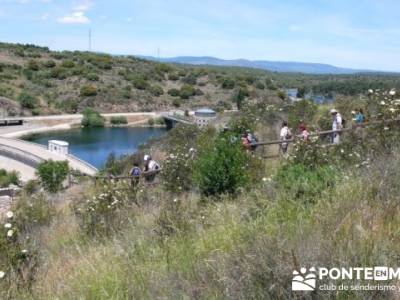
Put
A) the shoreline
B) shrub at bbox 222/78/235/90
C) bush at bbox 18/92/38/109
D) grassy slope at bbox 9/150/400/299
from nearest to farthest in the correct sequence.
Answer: grassy slope at bbox 9/150/400/299 < the shoreline < bush at bbox 18/92/38/109 < shrub at bbox 222/78/235/90

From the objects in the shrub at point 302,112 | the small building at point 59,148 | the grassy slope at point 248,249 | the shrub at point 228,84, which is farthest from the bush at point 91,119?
the grassy slope at point 248,249

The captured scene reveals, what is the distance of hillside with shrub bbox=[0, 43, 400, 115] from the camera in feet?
302

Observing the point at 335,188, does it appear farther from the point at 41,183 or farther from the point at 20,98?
the point at 20,98

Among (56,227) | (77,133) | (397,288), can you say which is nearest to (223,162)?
(56,227)

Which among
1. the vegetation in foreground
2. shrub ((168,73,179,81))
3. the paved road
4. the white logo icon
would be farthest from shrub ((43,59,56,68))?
the white logo icon

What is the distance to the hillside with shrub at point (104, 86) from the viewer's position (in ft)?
302

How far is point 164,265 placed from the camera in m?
3.76

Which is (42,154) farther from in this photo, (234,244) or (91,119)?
(234,244)

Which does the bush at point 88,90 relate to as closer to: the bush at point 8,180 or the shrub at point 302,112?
the bush at point 8,180

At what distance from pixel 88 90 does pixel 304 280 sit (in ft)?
317

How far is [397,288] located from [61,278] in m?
2.60

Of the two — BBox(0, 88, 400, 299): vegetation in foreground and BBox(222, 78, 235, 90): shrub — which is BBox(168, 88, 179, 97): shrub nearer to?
BBox(222, 78, 235, 90): shrub

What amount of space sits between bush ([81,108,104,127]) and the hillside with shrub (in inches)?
280

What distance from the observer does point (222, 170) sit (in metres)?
7.63
